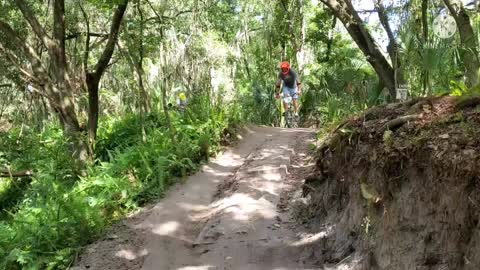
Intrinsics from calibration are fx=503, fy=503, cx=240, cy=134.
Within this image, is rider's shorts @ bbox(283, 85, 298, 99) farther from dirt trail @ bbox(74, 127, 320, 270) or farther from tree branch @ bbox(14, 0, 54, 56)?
tree branch @ bbox(14, 0, 54, 56)

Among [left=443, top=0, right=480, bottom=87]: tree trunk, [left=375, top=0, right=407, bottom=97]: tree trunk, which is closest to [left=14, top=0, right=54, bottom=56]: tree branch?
[left=375, top=0, right=407, bottom=97]: tree trunk

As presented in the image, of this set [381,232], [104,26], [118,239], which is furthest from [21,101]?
[381,232]

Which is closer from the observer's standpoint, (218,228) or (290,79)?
(218,228)

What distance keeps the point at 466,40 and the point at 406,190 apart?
14.6ft

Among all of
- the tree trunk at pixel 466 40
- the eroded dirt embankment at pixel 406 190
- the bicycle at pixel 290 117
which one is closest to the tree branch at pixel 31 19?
the bicycle at pixel 290 117

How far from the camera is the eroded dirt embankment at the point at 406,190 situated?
336cm

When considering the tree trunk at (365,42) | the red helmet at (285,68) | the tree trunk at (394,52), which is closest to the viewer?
the tree trunk at (394,52)

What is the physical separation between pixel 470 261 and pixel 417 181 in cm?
79

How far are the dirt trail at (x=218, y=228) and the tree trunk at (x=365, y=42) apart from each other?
1980 millimetres

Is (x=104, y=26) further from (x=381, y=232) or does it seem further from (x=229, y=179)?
(x=381, y=232)

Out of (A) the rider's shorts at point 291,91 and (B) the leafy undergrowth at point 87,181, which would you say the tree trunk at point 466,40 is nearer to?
(B) the leafy undergrowth at point 87,181

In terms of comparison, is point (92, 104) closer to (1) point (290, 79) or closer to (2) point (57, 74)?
(2) point (57, 74)

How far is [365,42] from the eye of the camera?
8547mm

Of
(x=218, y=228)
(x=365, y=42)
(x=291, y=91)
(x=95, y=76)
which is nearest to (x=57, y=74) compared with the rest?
(x=95, y=76)
